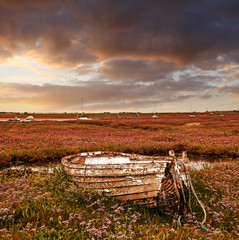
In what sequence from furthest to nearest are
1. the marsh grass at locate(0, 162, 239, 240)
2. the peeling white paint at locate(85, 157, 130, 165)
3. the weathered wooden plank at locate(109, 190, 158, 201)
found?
1. the peeling white paint at locate(85, 157, 130, 165)
2. the weathered wooden plank at locate(109, 190, 158, 201)
3. the marsh grass at locate(0, 162, 239, 240)

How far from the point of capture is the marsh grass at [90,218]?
3754 mm

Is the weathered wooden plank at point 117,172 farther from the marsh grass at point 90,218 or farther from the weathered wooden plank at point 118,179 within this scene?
the marsh grass at point 90,218

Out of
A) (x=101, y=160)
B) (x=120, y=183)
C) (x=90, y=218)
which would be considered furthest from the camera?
(x=101, y=160)

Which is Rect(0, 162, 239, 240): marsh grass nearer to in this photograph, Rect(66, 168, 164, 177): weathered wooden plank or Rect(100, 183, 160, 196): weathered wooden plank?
Rect(100, 183, 160, 196): weathered wooden plank

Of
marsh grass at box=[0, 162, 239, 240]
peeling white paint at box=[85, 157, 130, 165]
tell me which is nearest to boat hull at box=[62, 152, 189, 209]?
marsh grass at box=[0, 162, 239, 240]

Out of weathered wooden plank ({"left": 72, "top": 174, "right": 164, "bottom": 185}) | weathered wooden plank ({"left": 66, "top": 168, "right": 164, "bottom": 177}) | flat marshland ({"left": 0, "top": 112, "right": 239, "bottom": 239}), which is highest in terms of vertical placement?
weathered wooden plank ({"left": 66, "top": 168, "right": 164, "bottom": 177})

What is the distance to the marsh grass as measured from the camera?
3.75 metres

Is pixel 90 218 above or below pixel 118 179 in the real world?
below

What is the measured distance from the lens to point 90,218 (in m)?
4.56

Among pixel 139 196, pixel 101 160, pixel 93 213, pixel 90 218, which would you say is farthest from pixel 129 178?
pixel 101 160

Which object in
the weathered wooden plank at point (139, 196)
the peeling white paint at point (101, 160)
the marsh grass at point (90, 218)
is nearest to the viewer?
the marsh grass at point (90, 218)

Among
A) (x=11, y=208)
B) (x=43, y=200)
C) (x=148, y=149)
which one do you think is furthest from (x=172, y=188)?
(x=148, y=149)

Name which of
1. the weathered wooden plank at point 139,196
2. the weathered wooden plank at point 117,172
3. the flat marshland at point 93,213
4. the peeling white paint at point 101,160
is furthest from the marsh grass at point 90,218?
the peeling white paint at point 101,160

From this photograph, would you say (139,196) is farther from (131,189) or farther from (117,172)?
(117,172)
